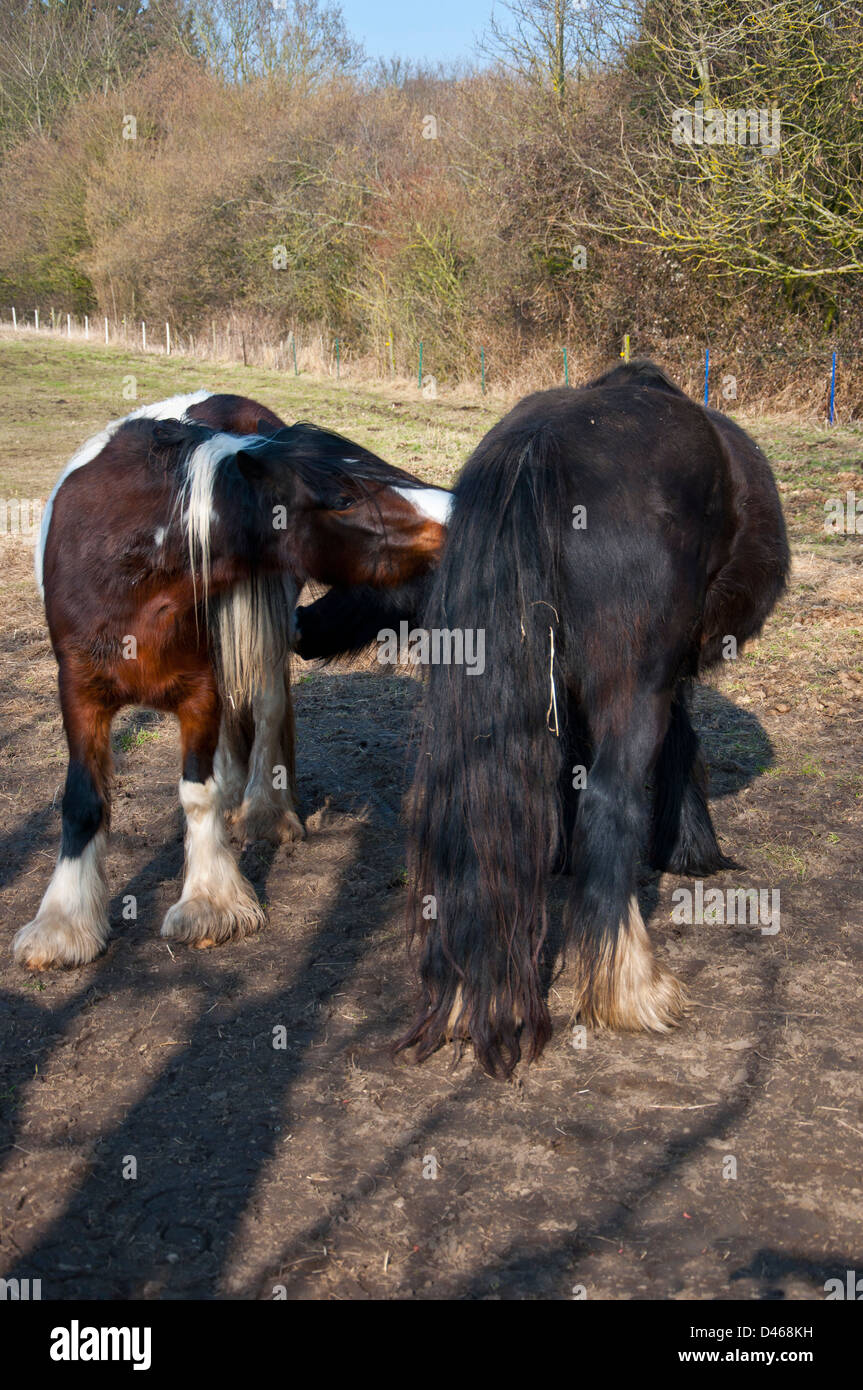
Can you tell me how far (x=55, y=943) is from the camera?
391 cm

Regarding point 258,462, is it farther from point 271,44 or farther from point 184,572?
point 271,44

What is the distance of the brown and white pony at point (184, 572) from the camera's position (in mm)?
3793

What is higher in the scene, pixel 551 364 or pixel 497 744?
pixel 551 364

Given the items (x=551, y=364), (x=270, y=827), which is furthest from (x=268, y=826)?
(x=551, y=364)

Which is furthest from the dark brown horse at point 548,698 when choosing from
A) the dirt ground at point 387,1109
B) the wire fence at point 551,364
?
the wire fence at point 551,364

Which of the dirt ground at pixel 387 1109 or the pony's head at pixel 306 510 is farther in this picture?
the pony's head at pixel 306 510

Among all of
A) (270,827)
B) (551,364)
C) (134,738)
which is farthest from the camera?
(551,364)

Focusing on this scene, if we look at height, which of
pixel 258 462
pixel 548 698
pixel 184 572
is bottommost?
pixel 548 698

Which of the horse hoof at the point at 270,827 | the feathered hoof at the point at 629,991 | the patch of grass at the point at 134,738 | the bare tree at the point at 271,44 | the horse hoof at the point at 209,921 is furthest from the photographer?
the bare tree at the point at 271,44

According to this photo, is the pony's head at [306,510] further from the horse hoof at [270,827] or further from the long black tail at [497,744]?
the horse hoof at [270,827]

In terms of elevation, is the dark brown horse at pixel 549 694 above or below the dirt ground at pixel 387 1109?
above

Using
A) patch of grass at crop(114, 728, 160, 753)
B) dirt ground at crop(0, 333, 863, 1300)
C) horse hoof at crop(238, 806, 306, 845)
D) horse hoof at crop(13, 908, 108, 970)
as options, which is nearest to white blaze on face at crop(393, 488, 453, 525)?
dirt ground at crop(0, 333, 863, 1300)

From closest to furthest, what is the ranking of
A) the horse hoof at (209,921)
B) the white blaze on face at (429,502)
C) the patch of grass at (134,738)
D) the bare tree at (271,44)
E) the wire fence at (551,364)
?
1. the white blaze on face at (429,502)
2. the horse hoof at (209,921)
3. the patch of grass at (134,738)
4. the wire fence at (551,364)
5. the bare tree at (271,44)

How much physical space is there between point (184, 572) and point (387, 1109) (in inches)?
75.6
